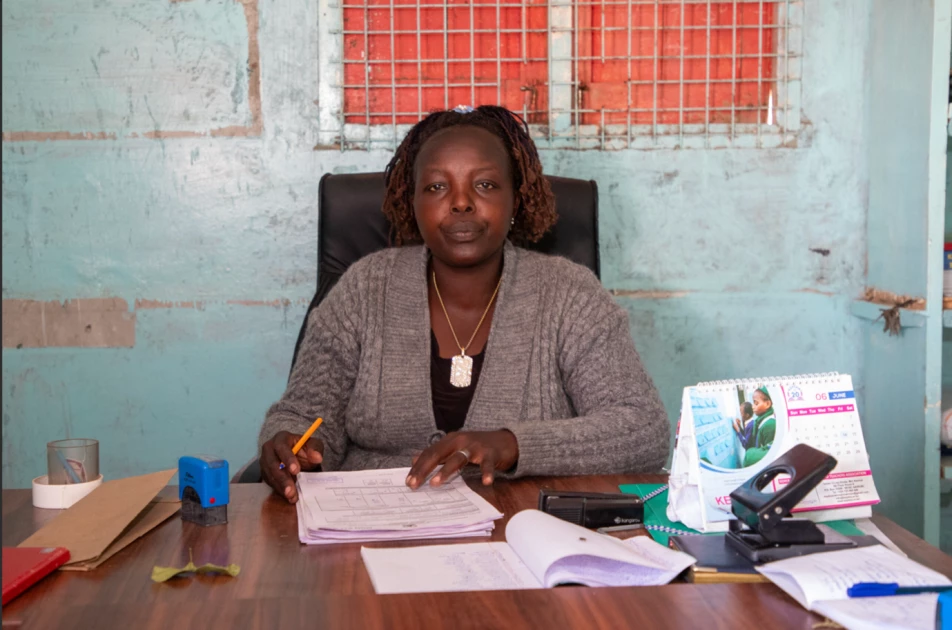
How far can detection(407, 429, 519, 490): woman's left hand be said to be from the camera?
4.41 ft

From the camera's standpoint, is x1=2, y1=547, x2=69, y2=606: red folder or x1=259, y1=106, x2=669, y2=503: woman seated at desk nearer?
x1=2, y1=547, x2=69, y2=606: red folder

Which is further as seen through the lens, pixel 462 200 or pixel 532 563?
pixel 462 200

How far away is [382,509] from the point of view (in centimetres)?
125

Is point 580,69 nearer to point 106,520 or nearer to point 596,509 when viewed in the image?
point 596,509

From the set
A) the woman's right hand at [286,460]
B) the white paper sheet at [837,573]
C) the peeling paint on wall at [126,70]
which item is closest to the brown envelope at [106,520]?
the woman's right hand at [286,460]

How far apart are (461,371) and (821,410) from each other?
0.82 m

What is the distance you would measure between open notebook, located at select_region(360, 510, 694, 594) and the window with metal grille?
68.2 inches

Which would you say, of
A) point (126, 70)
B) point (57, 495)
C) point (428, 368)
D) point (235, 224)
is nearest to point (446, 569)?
point (57, 495)

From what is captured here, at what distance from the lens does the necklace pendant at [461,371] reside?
6.08ft

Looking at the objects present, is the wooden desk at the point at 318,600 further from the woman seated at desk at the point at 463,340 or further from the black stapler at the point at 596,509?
the woman seated at desk at the point at 463,340

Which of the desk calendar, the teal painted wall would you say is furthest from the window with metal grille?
the desk calendar

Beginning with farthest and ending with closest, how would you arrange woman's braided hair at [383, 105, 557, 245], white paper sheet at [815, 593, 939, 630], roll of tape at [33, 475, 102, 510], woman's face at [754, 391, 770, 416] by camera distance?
woman's braided hair at [383, 105, 557, 245] → roll of tape at [33, 475, 102, 510] → woman's face at [754, 391, 770, 416] → white paper sheet at [815, 593, 939, 630]

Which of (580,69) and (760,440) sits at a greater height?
(580,69)

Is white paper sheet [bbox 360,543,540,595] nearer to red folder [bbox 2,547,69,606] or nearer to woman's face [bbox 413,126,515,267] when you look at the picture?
red folder [bbox 2,547,69,606]
